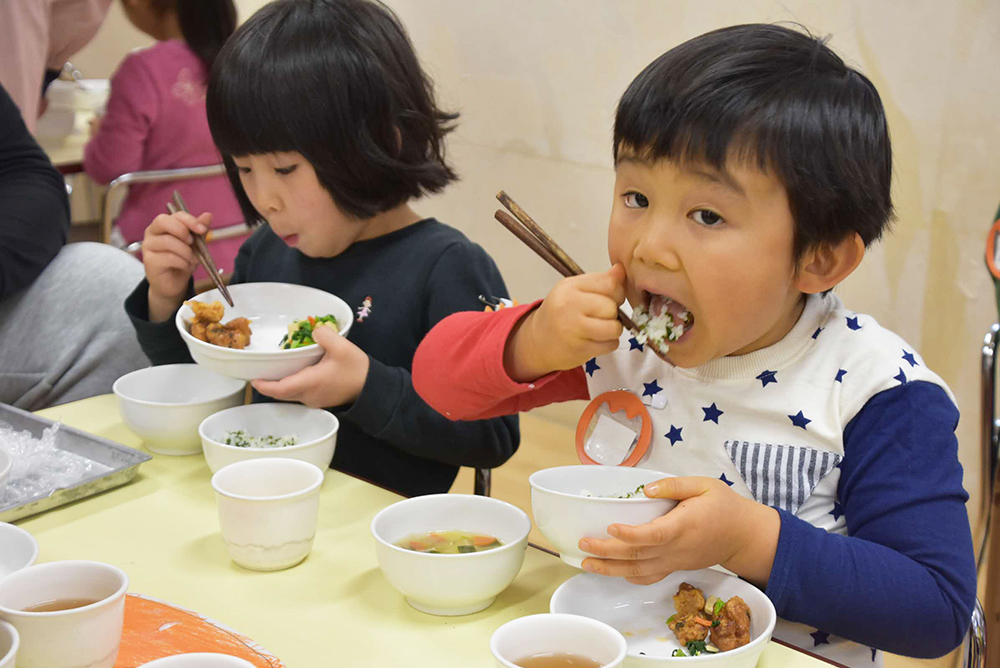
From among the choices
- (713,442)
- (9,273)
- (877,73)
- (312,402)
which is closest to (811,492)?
(713,442)

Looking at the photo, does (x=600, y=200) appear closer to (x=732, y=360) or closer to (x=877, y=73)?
(x=877, y=73)

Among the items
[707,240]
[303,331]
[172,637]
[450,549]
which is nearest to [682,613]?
[450,549]

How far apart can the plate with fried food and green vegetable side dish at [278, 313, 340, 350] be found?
65cm

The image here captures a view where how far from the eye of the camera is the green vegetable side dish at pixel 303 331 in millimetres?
1481

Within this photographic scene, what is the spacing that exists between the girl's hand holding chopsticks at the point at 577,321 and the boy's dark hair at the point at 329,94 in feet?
1.95

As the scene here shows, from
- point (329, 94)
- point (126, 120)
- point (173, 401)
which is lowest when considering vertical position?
point (173, 401)

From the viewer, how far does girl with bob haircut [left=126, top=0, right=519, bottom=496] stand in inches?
61.7

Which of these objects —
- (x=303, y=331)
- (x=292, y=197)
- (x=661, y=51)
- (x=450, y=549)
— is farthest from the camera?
(x=661, y=51)

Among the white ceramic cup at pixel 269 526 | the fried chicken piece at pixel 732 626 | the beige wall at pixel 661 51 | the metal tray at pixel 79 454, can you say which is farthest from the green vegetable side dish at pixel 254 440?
the beige wall at pixel 661 51

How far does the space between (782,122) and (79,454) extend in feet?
3.42

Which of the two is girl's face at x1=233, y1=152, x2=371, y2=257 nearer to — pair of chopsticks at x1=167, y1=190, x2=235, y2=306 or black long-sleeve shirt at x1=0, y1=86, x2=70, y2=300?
pair of chopsticks at x1=167, y1=190, x2=235, y2=306

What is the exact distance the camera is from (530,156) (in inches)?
141

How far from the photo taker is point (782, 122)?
1063 mm

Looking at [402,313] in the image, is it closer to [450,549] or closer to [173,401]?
[173,401]
